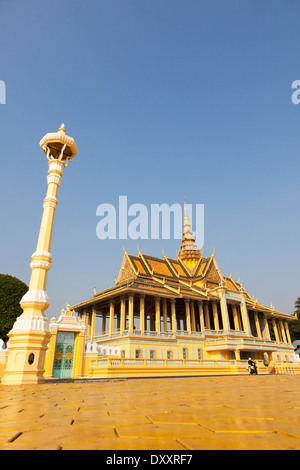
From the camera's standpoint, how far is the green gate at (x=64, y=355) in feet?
52.5

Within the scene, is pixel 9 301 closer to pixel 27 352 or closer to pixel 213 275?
pixel 27 352

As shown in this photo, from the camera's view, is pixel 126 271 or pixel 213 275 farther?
pixel 213 275

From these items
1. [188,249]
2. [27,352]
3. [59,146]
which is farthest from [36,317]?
[188,249]

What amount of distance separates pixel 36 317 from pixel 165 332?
18.7 metres

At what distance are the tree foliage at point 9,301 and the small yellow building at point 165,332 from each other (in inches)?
233

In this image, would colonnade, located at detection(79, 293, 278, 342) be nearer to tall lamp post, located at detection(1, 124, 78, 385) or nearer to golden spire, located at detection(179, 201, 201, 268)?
golden spire, located at detection(179, 201, 201, 268)

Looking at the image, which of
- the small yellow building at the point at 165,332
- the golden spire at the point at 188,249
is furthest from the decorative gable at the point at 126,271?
the golden spire at the point at 188,249

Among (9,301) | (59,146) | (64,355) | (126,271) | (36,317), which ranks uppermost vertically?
(126,271)

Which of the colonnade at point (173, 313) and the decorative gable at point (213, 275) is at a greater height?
the decorative gable at point (213, 275)

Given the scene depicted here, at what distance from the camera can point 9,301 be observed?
2503 centimetres

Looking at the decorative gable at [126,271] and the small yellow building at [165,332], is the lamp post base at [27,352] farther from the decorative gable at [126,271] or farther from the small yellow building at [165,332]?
the decorative gable at [126,271]

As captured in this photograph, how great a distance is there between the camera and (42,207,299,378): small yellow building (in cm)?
1698

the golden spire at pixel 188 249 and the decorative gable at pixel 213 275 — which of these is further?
the golden spire at pixel 188 249
